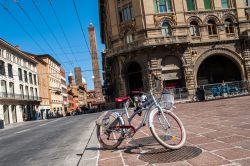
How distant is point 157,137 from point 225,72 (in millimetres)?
36424

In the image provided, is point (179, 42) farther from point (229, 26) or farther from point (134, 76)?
point (229, 26)

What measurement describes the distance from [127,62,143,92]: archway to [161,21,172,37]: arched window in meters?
4.92

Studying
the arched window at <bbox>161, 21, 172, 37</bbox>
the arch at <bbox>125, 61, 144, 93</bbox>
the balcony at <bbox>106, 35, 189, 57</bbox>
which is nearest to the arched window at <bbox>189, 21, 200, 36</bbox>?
the balcony at <bbox>106, 35, 189, 57</bbox>

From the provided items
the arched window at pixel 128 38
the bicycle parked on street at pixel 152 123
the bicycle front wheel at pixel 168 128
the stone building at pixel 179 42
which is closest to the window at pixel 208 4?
the stone building at pixel 179 42

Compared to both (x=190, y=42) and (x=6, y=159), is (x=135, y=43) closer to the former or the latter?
(x=190, y=42)

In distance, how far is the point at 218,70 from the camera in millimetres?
39281

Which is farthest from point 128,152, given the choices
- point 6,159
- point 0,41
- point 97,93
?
point 97,93

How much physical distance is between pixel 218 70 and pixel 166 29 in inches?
338

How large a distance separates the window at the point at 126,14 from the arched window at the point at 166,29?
4.06 meters

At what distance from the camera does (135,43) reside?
3594 cm

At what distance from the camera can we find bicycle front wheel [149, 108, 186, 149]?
5191 mm

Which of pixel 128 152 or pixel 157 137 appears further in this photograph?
pixel 128 152

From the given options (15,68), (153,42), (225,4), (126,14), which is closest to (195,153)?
(153,42)

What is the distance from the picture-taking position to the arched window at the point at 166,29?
3641 centimetres
